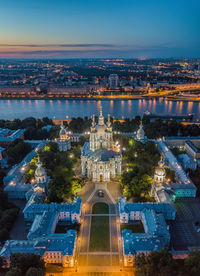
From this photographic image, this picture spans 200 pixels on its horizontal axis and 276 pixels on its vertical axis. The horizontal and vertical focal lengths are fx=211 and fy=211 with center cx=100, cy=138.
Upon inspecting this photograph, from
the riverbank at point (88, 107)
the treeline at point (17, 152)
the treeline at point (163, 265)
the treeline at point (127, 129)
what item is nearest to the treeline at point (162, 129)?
the treeline at point (127, 129)

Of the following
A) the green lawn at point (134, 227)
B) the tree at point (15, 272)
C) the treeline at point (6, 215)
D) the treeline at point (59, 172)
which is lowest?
the green lawn at point (134, 227)

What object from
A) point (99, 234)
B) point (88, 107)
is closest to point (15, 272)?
point (99, 234)

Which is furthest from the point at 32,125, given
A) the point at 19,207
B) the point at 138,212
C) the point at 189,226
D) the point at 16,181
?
the point at 189,226

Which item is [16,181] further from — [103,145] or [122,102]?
[122,102]

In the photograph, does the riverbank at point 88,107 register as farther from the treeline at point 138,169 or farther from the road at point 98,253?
the road at point 98,253

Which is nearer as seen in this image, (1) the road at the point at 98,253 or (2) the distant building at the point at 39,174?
(1) the road at the point at 98,253

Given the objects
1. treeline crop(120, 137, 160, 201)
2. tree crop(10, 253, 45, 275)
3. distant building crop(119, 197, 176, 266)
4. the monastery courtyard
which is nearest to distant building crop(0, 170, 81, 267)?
tree crop(10, 253, 45, 275)
